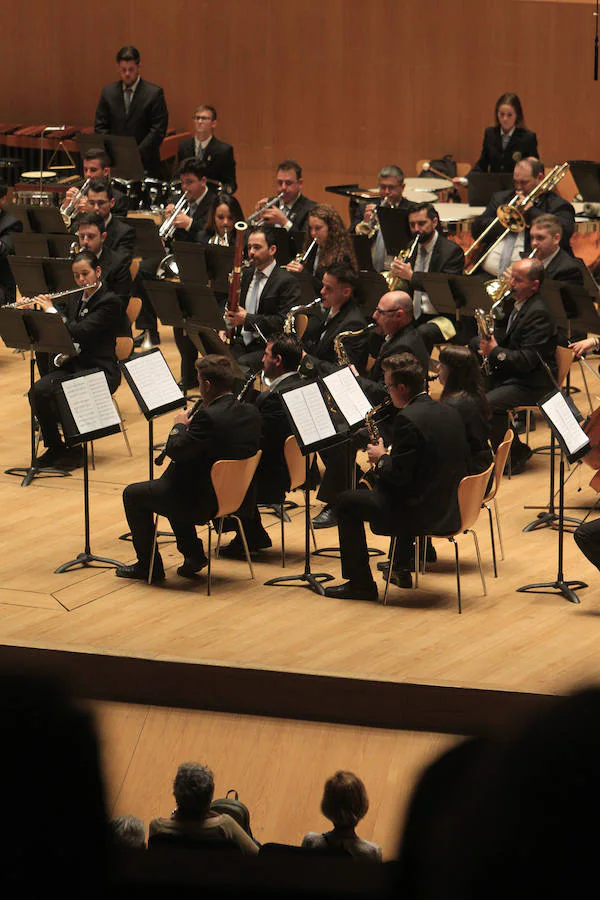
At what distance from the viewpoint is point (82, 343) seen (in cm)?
695

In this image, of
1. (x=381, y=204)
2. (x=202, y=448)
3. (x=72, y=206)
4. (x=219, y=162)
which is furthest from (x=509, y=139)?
(x=202, y=448)

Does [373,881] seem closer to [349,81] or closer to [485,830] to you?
[485,830]

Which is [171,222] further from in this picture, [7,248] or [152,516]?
[152,516]

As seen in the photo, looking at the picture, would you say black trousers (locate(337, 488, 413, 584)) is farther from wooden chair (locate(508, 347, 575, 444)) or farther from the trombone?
the trombone

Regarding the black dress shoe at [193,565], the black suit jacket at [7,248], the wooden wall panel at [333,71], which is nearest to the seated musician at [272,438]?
the black dress shoe at [193,565]

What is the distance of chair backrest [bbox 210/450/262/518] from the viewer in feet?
A: 16.9

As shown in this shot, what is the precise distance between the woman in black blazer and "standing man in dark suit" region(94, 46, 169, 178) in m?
2.67

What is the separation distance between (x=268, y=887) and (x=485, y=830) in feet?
0.27

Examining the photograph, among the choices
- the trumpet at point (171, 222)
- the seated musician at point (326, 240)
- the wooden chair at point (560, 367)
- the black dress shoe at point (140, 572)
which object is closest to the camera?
the black dress shoe at point (140, 572)

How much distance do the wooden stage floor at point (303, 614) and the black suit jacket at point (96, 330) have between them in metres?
0.82

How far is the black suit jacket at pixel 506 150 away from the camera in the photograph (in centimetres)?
922

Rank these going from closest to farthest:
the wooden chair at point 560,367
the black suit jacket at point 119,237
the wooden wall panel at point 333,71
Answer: the wooden chair at point 560,367, the black suit jacket at point 119,237, the wooden wall panel at point 333,71

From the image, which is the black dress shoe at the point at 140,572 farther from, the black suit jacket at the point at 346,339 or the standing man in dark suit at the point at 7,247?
the standing man in dark suit at the point at 7,247

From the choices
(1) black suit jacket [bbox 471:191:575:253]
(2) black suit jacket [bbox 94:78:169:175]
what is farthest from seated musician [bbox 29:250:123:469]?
(2) black suit jacket [bbox 94:78:169:175]
